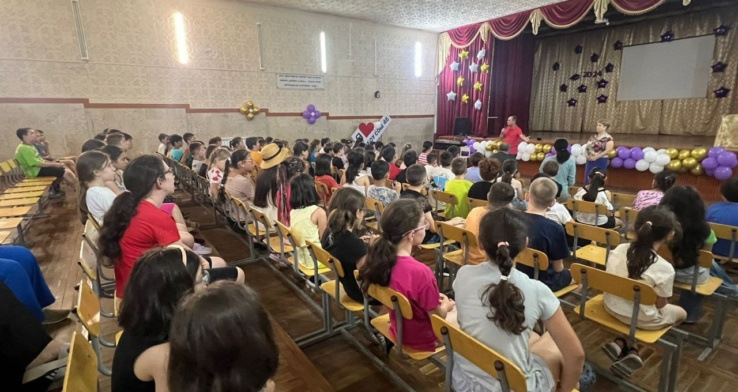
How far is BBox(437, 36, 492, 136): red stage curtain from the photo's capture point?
1113 centimetres

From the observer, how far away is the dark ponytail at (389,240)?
1792 mm

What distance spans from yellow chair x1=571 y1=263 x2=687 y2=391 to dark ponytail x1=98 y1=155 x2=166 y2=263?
2.49 meters

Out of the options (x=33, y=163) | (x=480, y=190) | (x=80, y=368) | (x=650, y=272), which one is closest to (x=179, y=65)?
(x=33, y=163)

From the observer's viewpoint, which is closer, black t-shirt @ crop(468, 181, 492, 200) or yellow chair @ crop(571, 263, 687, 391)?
yellow chair @ crop(571, 263, 687, 391)

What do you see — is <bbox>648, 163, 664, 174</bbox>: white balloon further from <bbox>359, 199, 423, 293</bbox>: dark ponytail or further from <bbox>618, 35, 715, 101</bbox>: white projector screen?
<bbox>359, 199, 423, 293</bbox>: dark ponytail

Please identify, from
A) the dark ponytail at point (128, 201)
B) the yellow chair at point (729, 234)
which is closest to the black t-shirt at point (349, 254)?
the dark ponytail at point (128, 201)

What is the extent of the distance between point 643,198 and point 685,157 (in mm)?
4181

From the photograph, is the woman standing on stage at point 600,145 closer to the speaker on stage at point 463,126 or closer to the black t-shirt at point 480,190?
the black t-shirt at point 480,190

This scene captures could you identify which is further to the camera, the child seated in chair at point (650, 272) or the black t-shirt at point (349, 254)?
the black t-shirt at point (349, 254)

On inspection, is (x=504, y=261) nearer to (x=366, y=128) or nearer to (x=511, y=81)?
(x=366, y=128)

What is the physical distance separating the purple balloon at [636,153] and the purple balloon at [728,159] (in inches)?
43.7

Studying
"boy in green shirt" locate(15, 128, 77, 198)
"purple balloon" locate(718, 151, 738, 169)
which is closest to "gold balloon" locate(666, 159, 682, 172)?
"purple balloon" locate(718, 151, 738, 169)

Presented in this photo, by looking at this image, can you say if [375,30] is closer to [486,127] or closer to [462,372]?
[486,127]

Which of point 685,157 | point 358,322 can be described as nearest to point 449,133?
point 685,157
